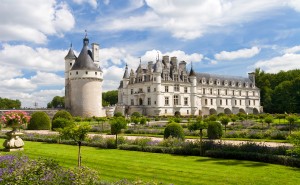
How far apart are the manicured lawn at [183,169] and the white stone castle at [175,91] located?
121 feet

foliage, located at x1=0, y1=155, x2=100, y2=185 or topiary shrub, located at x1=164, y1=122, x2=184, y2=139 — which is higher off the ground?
topiary shrub, located at x1=164, y1=122, x2=184, y2=139

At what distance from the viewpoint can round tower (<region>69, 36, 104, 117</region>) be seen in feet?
142

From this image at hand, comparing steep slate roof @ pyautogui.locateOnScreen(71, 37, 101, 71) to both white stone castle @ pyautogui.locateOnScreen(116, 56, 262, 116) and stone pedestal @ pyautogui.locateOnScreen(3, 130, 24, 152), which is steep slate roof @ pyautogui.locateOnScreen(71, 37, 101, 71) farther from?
stone pedestal @ pyautogui.locateOnScreen(3, 130, 24, 152)

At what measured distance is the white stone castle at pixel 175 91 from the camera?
4912 cm

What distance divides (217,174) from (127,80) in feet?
157

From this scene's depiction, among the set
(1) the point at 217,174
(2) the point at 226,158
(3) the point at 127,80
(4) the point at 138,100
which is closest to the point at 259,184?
(1) the point at 217,174

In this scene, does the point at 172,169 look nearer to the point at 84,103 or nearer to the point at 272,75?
the point at 84,103

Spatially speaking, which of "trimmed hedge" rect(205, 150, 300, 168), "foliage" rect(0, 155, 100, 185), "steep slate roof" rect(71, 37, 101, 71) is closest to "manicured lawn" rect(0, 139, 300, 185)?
"trimmed hedge" rect(205, 150, 300, 168)


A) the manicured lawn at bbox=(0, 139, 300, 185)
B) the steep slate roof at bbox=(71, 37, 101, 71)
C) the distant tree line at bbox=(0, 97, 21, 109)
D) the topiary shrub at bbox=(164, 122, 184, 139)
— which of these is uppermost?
the steep slate roof at bbox=(71, 37, 101, 71)

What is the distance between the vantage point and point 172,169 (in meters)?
9.27

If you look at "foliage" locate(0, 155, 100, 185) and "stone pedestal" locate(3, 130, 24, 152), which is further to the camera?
"stone pedestal" locate(3, 130, 24, 152)

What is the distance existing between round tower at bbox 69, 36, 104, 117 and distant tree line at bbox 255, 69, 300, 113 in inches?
1152

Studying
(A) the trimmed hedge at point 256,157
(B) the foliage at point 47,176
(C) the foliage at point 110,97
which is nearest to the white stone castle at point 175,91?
(C) the foliage at point 110,97

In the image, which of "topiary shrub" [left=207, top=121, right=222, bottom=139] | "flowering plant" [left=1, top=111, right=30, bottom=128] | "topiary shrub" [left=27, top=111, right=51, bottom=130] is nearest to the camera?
"flowering plant" [left=1, top=111, right=30, bottom=128]
